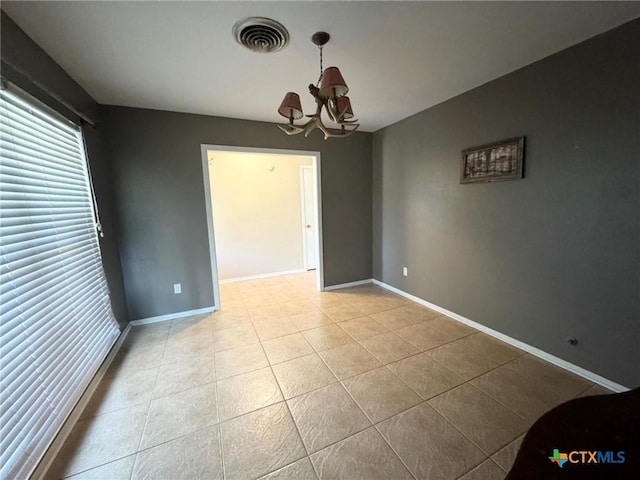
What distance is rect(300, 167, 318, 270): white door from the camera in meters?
4.91

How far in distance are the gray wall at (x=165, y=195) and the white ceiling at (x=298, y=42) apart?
0.37 meters

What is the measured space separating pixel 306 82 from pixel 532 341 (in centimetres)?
291

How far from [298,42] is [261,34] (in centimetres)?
24

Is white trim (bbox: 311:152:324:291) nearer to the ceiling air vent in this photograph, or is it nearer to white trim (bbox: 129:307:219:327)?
white trim (bbox: 129:307:219:327)

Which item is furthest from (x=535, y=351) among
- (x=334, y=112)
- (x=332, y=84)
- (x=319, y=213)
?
(x=319, y=213)

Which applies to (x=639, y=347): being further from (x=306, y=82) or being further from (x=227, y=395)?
(x=306, y=82)

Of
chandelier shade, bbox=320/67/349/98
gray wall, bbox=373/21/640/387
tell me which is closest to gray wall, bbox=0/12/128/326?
chandelier shade, bbox=320/67/349/98

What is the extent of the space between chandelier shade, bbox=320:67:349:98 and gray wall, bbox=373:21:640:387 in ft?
5.48

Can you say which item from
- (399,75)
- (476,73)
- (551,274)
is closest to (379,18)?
(399,75)

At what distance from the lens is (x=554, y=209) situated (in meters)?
1.97

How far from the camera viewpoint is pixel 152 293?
2.94 m

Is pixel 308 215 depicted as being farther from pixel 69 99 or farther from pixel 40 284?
pixel 40 284

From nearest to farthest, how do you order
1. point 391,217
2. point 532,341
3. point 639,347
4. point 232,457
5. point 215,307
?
point 232,457
point 639,347
point 532,341
point 215,307
point 391,217

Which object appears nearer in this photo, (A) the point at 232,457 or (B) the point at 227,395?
(A) the point at 232,457
